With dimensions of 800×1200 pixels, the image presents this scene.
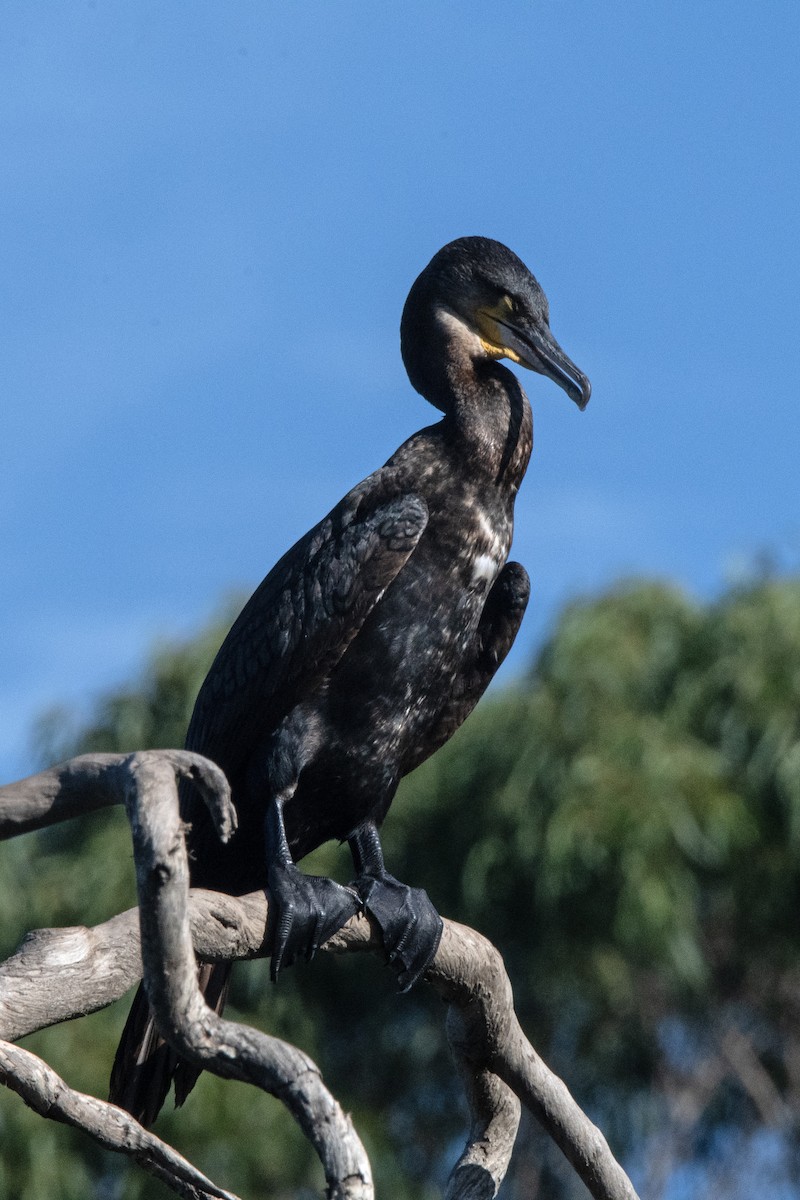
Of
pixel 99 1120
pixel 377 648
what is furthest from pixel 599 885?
pixel 99 1120

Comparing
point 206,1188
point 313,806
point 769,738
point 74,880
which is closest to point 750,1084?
point 769,738

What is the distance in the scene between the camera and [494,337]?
4.36m

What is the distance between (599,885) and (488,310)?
696 cm

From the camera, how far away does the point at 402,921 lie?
12.4 ft

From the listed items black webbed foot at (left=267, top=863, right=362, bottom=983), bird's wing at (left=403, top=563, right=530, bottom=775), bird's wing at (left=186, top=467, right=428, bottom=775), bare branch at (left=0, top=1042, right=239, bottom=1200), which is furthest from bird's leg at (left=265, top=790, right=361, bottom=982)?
bare branch at (left=0, top=1042, right=239, bottom=1200)

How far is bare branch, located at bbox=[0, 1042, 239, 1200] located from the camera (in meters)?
2.51

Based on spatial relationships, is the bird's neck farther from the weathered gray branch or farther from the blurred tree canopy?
the blurred tree canopy

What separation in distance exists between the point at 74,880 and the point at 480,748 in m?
2.66

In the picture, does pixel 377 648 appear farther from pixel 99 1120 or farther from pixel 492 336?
pixel 99 1120

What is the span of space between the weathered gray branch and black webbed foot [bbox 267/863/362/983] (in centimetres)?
4

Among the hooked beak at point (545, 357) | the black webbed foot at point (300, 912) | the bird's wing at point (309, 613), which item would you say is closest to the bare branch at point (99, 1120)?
the black webbed foot at point (300, 912)

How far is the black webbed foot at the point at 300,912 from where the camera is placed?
3527 millimetres

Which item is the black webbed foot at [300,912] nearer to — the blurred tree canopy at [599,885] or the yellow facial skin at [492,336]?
the yellow facial skin at [492,336]

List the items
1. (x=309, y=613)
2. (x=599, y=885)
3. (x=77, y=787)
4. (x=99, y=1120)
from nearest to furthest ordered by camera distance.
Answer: (x=77, y=787) < (x=99, y=1120) < (x=309, y=613) < (x=599, y=885)
